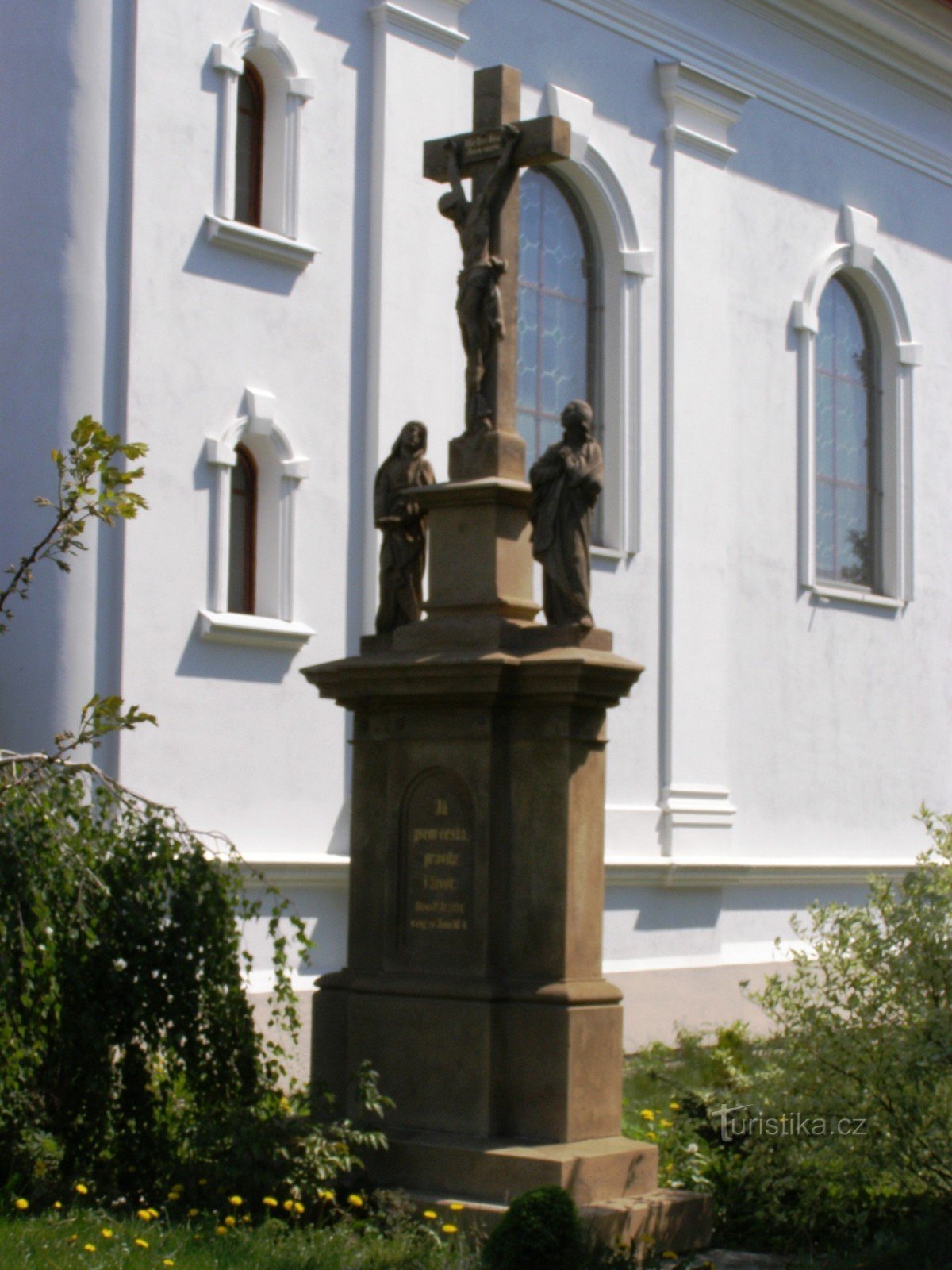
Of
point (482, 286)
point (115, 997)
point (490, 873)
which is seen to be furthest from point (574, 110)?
point (115, 997)

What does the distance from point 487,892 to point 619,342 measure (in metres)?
10.0

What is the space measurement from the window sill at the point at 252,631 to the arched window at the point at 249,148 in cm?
310

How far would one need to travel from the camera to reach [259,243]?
14469mm

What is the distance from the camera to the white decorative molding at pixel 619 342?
700 inches

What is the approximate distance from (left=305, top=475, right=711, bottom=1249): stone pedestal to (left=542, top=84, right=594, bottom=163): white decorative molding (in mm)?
8646

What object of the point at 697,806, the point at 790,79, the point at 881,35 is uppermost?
the point at 881,35

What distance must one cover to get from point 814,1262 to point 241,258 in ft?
28.8

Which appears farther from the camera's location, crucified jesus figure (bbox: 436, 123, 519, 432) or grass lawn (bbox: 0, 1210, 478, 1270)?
crucified jesus figure (bbox: 436, 123, 519, 432)

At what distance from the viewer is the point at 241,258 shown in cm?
1448

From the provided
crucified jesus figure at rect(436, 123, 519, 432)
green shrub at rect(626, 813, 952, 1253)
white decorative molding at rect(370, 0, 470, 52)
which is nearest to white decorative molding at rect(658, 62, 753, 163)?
white decorative molding at rect(370, 0, 470, 52)

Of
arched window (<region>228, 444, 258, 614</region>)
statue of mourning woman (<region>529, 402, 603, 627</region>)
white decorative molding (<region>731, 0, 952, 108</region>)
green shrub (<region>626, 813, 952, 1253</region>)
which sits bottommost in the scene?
green shrub (<region>626, 813, 952, 1253</region>)

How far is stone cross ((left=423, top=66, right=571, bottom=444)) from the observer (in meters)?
9.65

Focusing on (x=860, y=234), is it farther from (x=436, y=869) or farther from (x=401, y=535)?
(x=436, y=869)

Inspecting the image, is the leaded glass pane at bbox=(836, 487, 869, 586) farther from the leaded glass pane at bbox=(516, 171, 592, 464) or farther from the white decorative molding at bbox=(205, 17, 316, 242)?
the white decorative molding at bbox=(205, 17, 316, 242)
